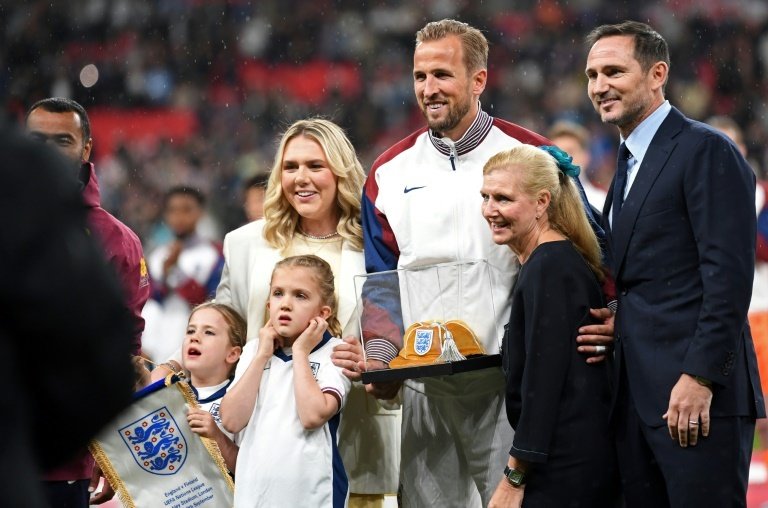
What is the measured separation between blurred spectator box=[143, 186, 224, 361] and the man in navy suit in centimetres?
475

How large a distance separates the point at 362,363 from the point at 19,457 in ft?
8.61

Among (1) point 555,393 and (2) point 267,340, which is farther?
(2) point 267,340

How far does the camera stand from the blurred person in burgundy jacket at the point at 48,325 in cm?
132

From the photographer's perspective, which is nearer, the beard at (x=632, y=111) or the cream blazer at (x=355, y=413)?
the beard at (x=632, y=111)

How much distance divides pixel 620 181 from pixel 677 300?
0.46 m

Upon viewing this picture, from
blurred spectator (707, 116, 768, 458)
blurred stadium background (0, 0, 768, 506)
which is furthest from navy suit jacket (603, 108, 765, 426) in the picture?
blurred stadium background (0, 0, 768, 506)

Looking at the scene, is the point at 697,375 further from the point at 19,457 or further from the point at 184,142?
the point at 184,142

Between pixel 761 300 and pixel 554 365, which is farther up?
pixel 554 365

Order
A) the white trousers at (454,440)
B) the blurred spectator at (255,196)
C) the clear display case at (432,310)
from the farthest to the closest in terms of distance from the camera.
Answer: the blurred spectator at (255,196) < the white trousers at (454,440) < the clear display case at (432,310)

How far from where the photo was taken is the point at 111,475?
3.92m

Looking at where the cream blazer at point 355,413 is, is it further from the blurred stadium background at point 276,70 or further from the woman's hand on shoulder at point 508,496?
the blurred stadium background at point 276,70

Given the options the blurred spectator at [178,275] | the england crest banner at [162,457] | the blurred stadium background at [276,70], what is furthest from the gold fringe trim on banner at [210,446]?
the blurred stadium background at [276,70]

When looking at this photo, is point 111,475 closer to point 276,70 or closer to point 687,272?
point 687,272

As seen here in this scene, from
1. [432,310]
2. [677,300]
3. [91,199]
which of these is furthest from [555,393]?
[91,199]
